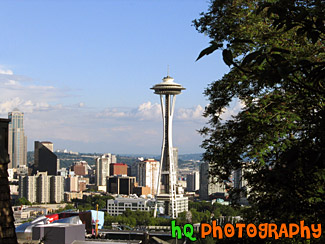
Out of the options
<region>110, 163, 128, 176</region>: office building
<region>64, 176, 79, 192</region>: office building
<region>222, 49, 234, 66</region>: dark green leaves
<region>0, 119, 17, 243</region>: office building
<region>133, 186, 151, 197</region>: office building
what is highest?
<region>110, 163, 128, 176</region>: office building

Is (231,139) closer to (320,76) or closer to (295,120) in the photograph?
(295,120)

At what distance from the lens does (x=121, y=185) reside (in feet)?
474

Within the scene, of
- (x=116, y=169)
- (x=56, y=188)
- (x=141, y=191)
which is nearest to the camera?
(x=56, y=188)

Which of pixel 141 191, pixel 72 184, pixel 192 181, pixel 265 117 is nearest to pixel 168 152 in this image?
pixel 141 191

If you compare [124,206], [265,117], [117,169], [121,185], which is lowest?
[124,206]

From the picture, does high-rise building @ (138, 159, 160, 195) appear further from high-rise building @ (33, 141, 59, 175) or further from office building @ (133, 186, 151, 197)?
high-rise building @ (33, 141, 59, 175)

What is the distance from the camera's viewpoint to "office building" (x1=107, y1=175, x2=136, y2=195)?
470 feet

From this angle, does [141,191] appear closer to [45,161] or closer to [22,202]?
[45,161]

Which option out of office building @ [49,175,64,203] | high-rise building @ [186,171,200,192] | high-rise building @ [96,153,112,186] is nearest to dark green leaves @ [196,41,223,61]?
office building @ [49,175,64,203]

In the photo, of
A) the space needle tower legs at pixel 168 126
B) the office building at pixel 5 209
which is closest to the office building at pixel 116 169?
the space needle tower legs at pixel 168 126

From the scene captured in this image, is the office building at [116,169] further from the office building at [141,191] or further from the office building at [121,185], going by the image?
the office building at [141,191]

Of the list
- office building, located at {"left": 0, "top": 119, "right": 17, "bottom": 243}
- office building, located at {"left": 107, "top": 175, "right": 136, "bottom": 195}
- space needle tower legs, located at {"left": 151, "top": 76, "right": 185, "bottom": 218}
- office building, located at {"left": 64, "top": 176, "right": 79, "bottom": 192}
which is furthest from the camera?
office building, located at {"left": 64, "top": 176, "right": 79, "bottom": 192}

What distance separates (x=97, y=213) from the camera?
74438mm

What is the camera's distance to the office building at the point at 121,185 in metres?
143
